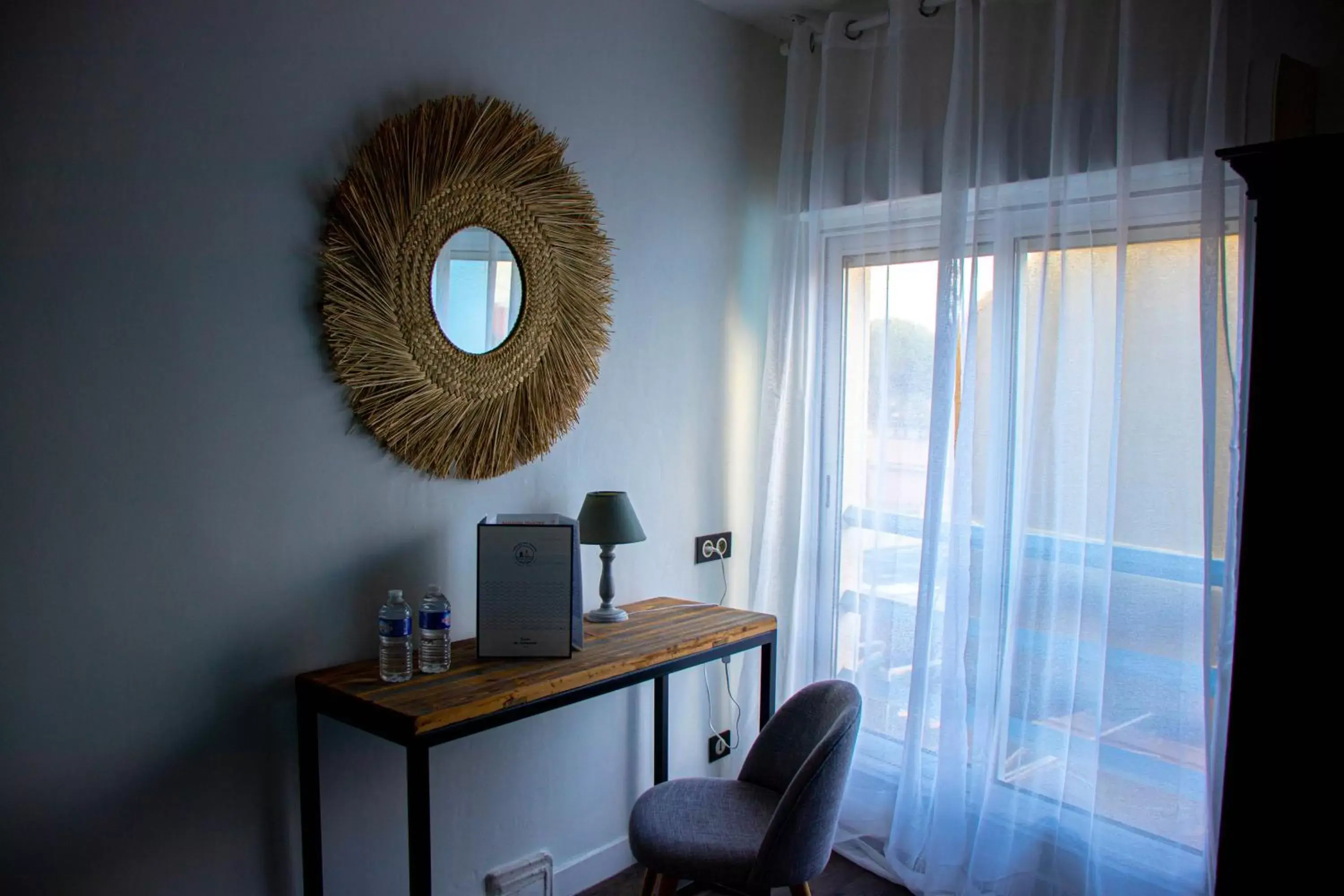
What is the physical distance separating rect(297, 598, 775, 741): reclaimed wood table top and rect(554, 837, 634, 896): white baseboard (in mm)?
649

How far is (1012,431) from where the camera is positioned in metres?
2.48

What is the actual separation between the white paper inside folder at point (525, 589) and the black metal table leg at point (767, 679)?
0.71 m

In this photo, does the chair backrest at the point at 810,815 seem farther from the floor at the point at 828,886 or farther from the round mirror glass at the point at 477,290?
the round mirror glass at the point at 477,290

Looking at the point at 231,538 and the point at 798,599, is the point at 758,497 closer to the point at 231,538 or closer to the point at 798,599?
the point at 798,599

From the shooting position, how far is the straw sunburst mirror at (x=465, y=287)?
2.04 m

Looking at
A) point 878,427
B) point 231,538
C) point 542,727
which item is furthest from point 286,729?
point 878,427

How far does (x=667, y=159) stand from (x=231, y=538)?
157 cm

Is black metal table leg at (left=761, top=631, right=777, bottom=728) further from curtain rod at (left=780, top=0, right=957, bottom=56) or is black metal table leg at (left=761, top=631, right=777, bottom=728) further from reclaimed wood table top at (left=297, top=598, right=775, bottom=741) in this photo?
curtain rod at (left=780, top=0, right=957, bottom=56)

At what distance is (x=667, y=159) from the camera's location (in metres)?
2.74

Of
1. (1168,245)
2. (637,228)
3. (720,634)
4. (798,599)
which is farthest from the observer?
(798,599)

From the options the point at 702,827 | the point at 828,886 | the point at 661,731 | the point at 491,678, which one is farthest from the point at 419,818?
the point at 828,886

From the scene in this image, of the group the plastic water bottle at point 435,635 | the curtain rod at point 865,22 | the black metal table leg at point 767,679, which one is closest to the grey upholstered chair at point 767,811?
the black metal table leg at point 767,679

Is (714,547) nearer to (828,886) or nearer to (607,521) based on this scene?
(607,521)

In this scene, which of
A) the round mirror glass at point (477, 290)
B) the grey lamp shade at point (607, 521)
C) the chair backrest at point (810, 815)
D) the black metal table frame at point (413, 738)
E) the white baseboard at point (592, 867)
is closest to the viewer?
the black metal table frame at point (413, 738)
